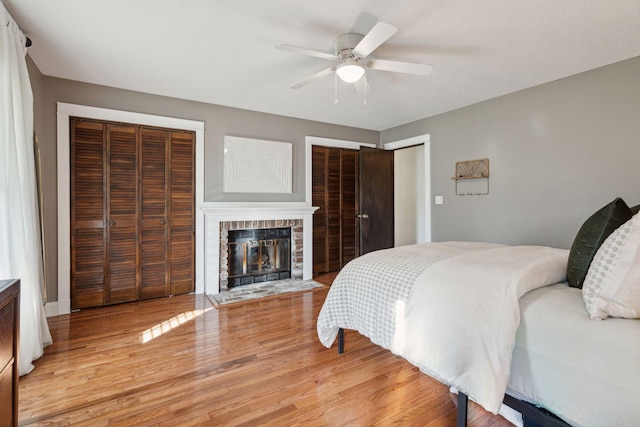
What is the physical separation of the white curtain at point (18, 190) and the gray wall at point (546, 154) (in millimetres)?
4409

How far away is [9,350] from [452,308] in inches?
76.4

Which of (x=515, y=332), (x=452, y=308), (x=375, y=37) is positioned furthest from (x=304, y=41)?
(x=515, y=332)

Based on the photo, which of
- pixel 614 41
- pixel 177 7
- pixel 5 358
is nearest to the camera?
pixel 5 358

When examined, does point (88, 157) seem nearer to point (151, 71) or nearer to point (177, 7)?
point (151, 71)

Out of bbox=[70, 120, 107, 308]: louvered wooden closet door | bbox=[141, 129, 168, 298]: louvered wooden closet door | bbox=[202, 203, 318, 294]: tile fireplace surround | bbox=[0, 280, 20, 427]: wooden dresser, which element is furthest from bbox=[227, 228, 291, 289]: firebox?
bbox=[0, 280, 20, 427]: wooden dresser

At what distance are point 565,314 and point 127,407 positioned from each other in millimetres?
2231

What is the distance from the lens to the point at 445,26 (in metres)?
2.19

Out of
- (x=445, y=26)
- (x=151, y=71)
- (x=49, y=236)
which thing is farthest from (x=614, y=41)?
(x=49, y=236)

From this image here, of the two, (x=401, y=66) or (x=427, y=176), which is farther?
(x=427, y=176)

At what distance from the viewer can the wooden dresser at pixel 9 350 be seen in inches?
46.2

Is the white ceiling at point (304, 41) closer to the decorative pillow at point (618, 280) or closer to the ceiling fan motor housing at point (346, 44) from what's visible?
the ceiling fan motor housing at point (346, 44)

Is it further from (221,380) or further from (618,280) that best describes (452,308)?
(221,380)

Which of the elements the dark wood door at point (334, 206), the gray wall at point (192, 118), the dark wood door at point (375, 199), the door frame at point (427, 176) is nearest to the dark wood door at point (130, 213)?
the gray wall at point (192, 118)

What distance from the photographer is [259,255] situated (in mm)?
4277
